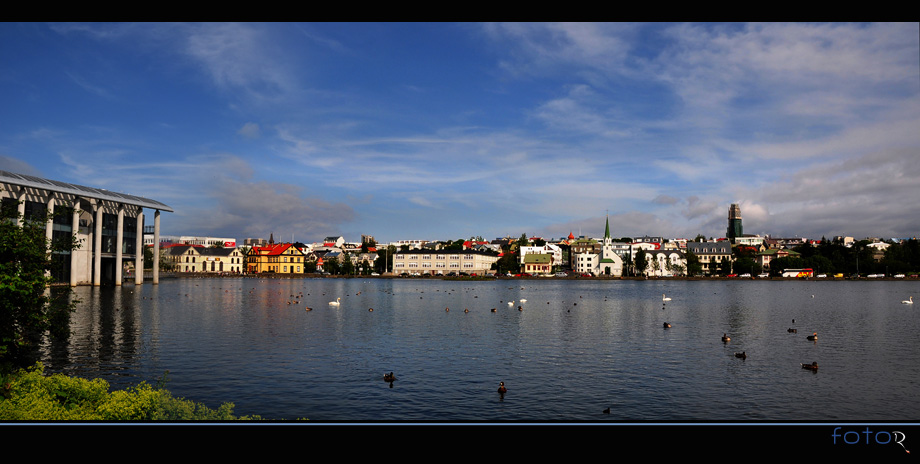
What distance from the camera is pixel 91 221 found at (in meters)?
82.9

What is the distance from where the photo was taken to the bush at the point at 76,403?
14055 mm

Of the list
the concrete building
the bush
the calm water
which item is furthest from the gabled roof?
the bush

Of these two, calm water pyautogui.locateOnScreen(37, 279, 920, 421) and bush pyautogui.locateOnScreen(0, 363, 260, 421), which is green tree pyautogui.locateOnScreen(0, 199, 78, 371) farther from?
calm water pyautogui.locateOnScreen(37, 279, 920, 421)

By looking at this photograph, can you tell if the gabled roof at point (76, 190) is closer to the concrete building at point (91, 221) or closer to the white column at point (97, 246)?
the concrete building at point (91, 221)

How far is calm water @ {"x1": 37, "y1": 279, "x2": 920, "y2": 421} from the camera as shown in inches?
825

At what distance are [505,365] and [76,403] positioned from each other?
59.1ft

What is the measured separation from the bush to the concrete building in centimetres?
5650

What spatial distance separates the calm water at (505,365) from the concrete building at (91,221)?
961 inches

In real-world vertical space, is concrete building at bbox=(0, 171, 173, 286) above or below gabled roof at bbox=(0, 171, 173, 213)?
below

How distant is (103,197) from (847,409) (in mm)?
85045
